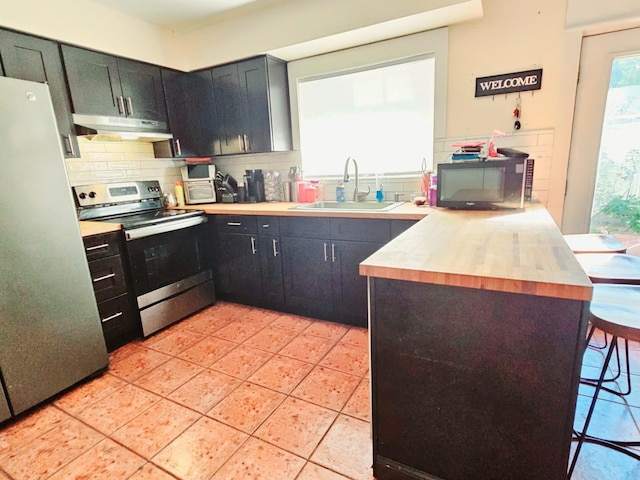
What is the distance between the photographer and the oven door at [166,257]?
8.11 ft

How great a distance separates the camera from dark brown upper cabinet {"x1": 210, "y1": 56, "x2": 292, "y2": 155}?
2873mm

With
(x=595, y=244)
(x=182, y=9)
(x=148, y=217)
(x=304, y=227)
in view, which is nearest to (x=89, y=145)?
(x=148, y=217)

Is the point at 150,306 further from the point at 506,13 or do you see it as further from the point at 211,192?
the point at 506,13

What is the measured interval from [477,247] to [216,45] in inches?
114

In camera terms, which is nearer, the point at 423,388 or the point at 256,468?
the point at 423,388

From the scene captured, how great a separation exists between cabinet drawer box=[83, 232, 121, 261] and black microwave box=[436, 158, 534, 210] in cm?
220

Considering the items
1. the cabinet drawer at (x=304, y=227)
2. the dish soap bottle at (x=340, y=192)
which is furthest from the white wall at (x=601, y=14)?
the cabinet drawer at (x=304, y=227)

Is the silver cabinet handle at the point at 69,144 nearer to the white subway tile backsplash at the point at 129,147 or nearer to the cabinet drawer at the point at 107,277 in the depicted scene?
the white subway tile backsplash at the point at 129,147

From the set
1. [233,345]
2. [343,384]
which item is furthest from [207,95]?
[343,384]

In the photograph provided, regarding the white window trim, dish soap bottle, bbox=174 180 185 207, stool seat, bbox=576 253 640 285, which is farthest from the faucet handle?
dish soap bottle, bbox=174 180 185 207

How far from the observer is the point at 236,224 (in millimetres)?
2871

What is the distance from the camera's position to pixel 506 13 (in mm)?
2238

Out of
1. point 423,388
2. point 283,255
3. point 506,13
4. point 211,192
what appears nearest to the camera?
point 423,388

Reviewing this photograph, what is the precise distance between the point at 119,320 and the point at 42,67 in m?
1.79
